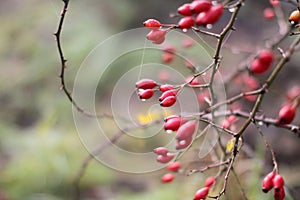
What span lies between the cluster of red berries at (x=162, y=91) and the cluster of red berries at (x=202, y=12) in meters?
0.14

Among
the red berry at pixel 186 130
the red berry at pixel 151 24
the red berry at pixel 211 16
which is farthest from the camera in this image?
the red berry at pixel 186 130

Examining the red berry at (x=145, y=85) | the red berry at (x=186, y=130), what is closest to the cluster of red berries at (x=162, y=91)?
the red berry at (x=145, y=85)

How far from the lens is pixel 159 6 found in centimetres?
476

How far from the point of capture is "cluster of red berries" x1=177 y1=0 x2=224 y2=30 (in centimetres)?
82

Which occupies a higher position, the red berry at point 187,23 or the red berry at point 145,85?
the red berry at point 187,23

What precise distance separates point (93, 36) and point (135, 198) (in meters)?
2.39

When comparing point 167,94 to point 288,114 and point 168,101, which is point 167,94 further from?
point 288,114

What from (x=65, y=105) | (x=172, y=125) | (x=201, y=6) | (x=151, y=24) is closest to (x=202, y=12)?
(x=201, y=6)

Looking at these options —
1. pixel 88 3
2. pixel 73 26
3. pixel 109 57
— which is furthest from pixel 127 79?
pixel 88 3

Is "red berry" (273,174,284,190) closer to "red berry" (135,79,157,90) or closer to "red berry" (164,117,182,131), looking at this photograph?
"red berry" (164,117,182,131)

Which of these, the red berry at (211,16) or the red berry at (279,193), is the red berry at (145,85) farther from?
the red berry at (279,193)

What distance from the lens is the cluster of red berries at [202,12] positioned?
818mm

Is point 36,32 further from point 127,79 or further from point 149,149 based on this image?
point 149,149

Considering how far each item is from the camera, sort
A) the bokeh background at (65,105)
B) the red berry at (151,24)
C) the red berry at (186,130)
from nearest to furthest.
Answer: the red berry at (151,24) → the red berry at (186,130) → the bokeh background at (65,105)
